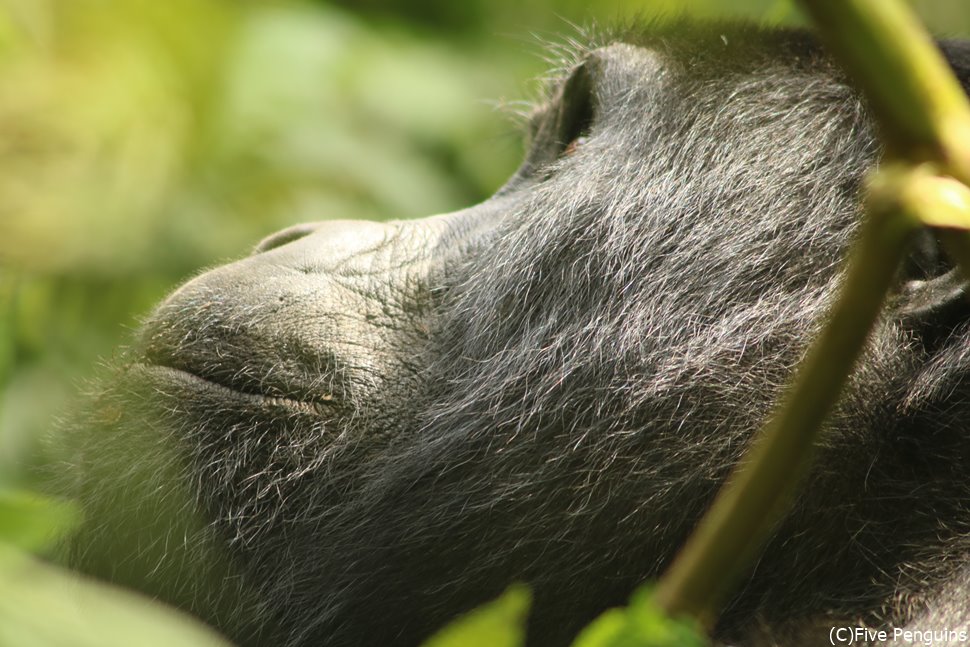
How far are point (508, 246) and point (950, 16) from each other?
1903mm

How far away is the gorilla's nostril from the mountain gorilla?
0.19m

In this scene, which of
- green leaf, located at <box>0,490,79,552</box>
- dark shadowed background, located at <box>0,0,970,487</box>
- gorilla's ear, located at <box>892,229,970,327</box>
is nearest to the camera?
green leaf, located at <box>0,490,79,552</box>

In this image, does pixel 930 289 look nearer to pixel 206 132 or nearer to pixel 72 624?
pixel 72 624

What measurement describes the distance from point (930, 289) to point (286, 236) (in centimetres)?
116

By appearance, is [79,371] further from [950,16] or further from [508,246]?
[950,16]

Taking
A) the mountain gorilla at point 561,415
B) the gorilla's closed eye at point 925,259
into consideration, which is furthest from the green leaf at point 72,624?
the gorilla's closed eye at point 925,259

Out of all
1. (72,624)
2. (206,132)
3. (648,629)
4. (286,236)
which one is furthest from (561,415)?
(206,132)

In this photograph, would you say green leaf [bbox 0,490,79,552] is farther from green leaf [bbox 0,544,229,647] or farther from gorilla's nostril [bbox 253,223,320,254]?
gorilla's nostril [bbox 253,223,320,254]

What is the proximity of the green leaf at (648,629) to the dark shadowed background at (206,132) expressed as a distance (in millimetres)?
1348

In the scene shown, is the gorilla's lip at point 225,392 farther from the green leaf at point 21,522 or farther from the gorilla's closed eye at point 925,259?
the gorilla's closed eye at point 925,259

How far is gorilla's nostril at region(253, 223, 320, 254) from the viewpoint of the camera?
209 centimetres

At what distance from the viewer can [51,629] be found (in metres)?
0.70

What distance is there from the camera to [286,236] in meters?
2.12

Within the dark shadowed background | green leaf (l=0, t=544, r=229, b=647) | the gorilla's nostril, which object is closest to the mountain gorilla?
the gorilla's nostril
